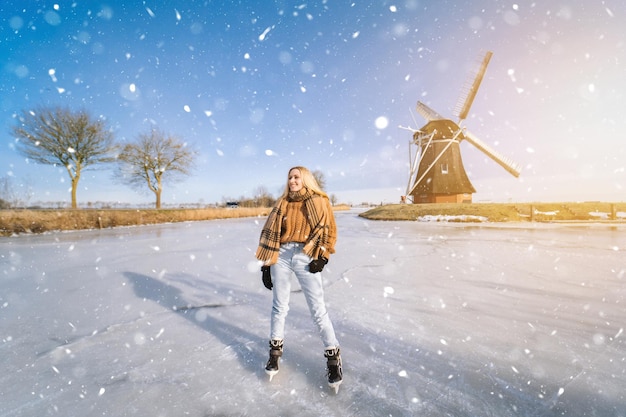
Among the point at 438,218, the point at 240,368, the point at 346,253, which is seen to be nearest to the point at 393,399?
the point at 240,368

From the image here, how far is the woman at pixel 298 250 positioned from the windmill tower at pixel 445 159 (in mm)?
26237

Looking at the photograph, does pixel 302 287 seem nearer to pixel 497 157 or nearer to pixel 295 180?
pixel 295 180

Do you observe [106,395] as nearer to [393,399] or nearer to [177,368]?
[177,368]

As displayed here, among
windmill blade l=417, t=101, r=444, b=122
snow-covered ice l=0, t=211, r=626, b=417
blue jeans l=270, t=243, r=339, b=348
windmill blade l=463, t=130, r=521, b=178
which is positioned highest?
windmill blade l=417, t=101, r=444, b=122

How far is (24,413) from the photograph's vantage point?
1783 millimetres

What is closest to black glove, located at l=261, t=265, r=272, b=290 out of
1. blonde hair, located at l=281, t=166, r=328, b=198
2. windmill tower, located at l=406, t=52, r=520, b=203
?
blonde hair, located at l=281, t=166, r=328, b=198

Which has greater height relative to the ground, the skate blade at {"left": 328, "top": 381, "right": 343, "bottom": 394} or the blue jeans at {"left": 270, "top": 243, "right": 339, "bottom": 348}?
the blue jeans at {"left": 270, "top": 243, "right": 339, "bottom": 348}

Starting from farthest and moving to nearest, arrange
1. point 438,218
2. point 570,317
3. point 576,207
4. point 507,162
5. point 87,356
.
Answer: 1. point 507,162
2. point 576,207
3. point 438,218
4. point 570,317
5. point 87,356

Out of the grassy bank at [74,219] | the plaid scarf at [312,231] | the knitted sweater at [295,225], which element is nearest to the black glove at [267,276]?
the plaid scarf at [312,231]

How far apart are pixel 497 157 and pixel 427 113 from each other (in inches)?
313

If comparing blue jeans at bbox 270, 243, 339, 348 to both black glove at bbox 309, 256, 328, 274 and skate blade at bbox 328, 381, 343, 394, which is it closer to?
black glove at bbox 309, 256, 328, 274

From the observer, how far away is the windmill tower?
26.2 m

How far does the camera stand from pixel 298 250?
7.34 feet

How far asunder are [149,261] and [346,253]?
477cm
